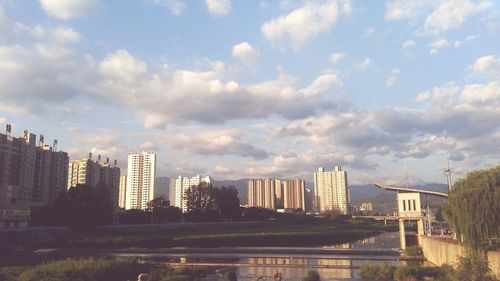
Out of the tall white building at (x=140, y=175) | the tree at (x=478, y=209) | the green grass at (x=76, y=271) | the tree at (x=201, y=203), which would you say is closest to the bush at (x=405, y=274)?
the tree at (x=478, y=209)

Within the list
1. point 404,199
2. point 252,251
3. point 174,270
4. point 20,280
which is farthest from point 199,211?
point 20,280

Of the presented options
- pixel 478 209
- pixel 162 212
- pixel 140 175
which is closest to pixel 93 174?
pixel 140 175

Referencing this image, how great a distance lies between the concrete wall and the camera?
29394 millimetres

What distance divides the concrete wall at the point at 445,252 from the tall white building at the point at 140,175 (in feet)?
503

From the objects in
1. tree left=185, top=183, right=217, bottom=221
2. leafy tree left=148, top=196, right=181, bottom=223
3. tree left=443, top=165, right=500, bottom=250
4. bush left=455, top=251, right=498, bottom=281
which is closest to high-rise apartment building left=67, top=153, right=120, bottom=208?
leafy tree left=148, top=196, right=181, bottom=223

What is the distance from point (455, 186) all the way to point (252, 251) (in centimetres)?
3140

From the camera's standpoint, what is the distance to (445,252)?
39219 millimetres

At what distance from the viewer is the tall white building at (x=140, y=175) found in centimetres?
18951

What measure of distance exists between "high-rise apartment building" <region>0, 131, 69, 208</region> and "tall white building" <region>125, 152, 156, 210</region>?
52.1 m

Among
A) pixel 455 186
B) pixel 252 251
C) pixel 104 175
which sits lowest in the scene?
pixel 252 251

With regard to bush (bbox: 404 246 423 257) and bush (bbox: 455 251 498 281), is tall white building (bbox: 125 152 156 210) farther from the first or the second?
bush (bbox: 455 251 498 281)

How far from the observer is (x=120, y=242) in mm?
71188

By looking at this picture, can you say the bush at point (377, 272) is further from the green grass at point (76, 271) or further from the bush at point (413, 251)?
the green grass at point (76, 271)

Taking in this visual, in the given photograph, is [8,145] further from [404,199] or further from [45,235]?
[404,199]
